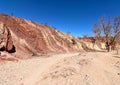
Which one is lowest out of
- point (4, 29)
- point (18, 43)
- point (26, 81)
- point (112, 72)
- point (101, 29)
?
point (26, 81)

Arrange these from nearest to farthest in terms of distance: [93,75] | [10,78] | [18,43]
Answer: [93,75] < [10,78] < [18,43]

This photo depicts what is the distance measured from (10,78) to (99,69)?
5.47 meters

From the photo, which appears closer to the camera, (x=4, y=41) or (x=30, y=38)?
(x=4, y=41)

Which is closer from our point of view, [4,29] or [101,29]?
[4,29]

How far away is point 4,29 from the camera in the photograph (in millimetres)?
17797

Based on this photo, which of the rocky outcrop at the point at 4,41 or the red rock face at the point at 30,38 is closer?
the rocky outcrop at the point at 4,41

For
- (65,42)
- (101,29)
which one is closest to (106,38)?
(101,29)

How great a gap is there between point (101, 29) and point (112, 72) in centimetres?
2288

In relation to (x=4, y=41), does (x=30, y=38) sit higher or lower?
higher

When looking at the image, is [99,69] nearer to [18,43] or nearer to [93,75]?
[93,75]

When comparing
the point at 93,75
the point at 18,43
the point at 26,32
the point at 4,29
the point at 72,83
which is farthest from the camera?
the point at 26,32

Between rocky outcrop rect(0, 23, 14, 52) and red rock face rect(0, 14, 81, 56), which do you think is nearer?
rocky outcrop rect(0, 23, 14, 52)

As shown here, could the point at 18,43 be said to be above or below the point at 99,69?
above

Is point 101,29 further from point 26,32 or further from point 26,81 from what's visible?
point 26,81
